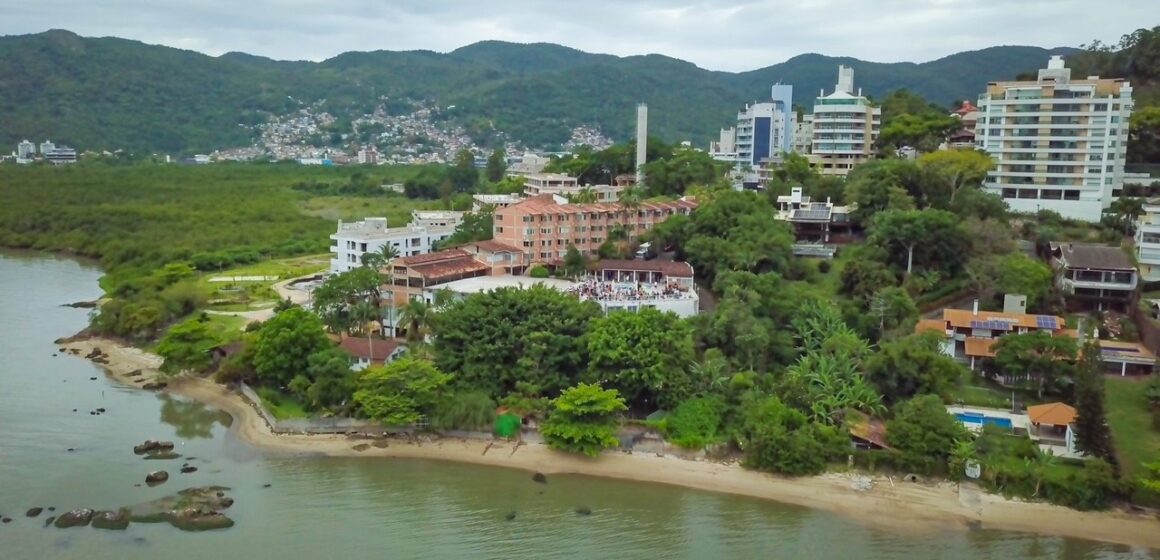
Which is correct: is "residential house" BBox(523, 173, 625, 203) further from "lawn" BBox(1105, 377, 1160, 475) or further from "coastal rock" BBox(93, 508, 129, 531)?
"coastal rock" BBox(93, 508, 129, 531)

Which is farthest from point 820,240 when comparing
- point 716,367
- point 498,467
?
point 498,467

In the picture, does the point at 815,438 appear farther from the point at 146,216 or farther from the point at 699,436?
the point at 146,216

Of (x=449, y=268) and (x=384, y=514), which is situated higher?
(x=449, y=268)

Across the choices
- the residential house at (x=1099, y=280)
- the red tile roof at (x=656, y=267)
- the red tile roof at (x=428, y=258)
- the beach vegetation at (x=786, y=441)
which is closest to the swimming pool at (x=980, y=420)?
the beach vegetation at (x=786, y=441)

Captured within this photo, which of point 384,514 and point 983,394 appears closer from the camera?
point 384,514

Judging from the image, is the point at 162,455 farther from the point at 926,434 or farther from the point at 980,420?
the point at 980,420

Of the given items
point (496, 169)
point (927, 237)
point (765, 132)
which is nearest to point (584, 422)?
point (927, 237)
